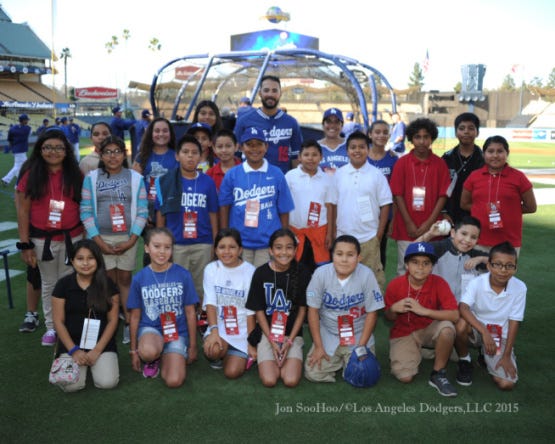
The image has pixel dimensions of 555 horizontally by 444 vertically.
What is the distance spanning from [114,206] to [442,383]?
2979 mm

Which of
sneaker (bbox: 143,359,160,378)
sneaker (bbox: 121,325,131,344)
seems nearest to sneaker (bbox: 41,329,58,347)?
sneaker (bbox: 121,325,131,344)

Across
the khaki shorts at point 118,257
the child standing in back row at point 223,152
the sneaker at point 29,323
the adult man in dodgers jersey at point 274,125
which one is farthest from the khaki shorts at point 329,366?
the sneaker at point 29,323

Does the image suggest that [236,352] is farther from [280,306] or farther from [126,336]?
[126,336]

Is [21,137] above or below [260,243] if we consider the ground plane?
above

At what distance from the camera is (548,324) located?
15.8 feet

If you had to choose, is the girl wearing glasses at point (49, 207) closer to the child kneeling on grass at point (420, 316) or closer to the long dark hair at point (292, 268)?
the long dark hair at point (292, 268)

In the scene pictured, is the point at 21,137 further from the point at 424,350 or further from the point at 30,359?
the point at 424,350

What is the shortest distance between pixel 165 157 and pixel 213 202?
2.76ft

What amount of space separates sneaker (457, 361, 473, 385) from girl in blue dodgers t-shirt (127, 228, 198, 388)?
6.66 ft

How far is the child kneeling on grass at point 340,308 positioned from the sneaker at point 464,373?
0.67m

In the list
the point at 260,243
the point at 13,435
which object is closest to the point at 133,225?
the point at 260,243

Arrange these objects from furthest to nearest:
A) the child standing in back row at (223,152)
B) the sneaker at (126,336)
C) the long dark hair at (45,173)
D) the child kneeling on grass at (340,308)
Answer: the child standing in back row at (223,152), the sneaker at (126,336), the long dark hair at (45,173), the child kneeling on grass at (340,308)

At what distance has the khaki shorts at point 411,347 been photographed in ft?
12.3

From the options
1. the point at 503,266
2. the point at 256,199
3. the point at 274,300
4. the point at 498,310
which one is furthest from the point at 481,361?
the point at 256,199
